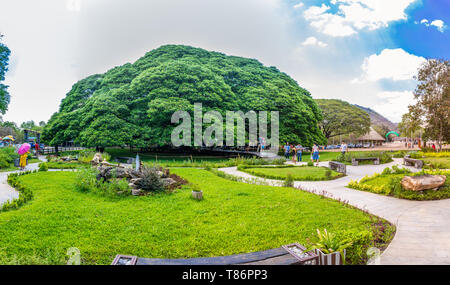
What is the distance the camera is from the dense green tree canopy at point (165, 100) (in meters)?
17.6

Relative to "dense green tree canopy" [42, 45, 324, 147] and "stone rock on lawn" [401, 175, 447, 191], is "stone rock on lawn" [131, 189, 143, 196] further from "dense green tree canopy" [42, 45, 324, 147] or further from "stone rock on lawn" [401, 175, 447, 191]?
"dense green tree canopy" [42, 45, 324, 147]

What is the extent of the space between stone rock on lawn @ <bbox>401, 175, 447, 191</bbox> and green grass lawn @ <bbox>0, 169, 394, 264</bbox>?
2.54 meters

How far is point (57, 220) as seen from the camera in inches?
183

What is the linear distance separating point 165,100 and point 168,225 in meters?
14.0

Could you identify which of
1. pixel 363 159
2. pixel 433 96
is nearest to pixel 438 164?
pixel 363 159

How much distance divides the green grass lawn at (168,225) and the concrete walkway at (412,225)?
0.99 ft

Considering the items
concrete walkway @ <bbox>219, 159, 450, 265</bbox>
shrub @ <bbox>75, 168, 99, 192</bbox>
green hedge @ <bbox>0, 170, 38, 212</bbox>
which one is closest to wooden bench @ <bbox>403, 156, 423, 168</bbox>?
concrete walkway @ <bbox>219, 159, 450, 265</bbox>

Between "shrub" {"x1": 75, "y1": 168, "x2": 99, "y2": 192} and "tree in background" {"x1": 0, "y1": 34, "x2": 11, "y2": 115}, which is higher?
"tree in background" {"x1": 0, "y1": 34, "x2": 11, "y2": 115}

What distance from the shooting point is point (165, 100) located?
57.0 ft

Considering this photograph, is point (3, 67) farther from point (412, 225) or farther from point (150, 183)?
point (412, 225)

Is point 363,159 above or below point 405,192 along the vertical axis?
above

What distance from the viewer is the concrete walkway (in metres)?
3.40
